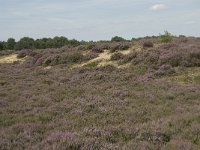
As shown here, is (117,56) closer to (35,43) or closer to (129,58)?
(129,58)

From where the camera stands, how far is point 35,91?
1802 centimetres

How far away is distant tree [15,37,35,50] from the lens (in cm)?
6428

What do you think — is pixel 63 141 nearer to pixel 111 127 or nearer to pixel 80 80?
pixel 111 127

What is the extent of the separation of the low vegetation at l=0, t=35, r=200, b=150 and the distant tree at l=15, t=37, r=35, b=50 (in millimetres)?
38862

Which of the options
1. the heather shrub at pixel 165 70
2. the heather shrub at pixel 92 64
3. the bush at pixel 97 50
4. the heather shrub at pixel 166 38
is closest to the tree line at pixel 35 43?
the bush at pixel 97 50

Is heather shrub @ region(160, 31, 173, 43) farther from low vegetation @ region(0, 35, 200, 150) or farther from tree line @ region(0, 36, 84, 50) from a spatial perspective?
tree line @ region(0, 36, 84, 50)

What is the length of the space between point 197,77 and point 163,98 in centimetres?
435

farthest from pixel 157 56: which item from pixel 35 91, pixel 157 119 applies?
pixel 157 119

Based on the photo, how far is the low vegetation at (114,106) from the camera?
885 cm

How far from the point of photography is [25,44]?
65250 mm

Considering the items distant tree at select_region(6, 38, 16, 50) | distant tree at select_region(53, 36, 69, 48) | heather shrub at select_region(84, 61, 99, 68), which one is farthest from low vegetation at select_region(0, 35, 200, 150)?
distant tree at select_region(6, 38, 16, 50)

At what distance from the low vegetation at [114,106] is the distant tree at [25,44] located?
127ft

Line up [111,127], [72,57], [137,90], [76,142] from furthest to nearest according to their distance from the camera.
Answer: [72,57] < [137,90] < [111,127] < [76,142]

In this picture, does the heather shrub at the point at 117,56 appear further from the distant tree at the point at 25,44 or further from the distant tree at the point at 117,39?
the distant tree at the point at 25,44
